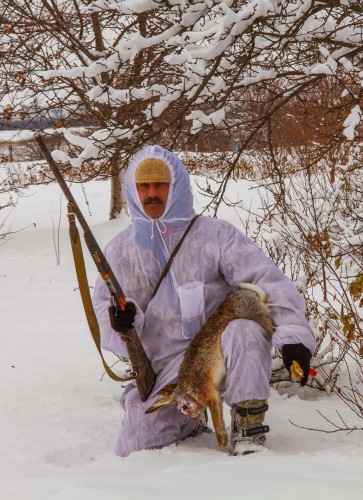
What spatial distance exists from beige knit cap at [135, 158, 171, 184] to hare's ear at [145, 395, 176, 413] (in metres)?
0.89

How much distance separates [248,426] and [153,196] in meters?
1.00

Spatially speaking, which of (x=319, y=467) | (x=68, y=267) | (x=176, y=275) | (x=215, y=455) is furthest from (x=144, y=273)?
(x=68, y=267)

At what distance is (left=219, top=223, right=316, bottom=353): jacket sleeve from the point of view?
2.32 meters

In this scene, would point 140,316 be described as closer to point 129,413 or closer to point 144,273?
point 144,273

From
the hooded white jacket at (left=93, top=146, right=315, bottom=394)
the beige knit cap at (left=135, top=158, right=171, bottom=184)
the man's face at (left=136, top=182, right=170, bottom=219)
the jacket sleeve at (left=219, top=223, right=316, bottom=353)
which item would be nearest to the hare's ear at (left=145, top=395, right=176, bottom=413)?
the hooded white jacket at (left=93, top=146, right=315, bottom=394)

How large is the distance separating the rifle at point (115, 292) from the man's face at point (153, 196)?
0.31 m

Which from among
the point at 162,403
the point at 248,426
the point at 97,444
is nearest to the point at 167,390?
the point at 162,403

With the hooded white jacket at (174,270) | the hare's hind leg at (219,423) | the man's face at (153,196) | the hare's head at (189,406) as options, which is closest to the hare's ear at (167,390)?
the hooded white jacket at (174,270)

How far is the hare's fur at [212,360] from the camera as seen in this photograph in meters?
2.37

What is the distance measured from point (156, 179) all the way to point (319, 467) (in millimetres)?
1321

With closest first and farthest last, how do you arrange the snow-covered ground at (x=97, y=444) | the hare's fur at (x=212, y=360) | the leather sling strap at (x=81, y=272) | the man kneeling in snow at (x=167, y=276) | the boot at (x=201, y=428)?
1. the snow-covered ground at (x=97, y=444)
2. the leather sling strap at (x=81, y=272)
3. the hare's fur at (x=212, y=360)
4. the man kneeling in snow at (x=167, y=276)
5. the boot at (x=201, y=428)

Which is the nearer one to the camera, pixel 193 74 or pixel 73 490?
pixel 73 490

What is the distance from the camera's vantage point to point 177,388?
2.45m

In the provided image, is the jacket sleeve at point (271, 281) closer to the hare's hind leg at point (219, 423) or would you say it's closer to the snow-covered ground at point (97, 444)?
the hare's hind leg at point (219, 423)
